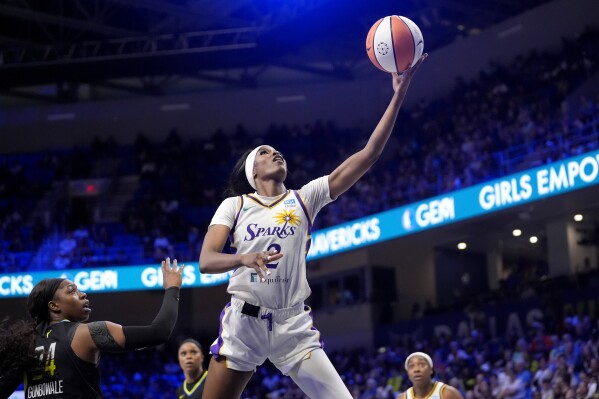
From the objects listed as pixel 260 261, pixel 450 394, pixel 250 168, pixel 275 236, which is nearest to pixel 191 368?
pixel 450 394

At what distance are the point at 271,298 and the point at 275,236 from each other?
0.37 metres

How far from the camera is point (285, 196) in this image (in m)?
5.44

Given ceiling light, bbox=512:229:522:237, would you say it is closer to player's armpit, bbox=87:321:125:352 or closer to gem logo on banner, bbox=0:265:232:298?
gem logo on banner, bbox=0:265:232:298

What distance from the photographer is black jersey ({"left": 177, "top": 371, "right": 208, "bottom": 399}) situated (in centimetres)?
795

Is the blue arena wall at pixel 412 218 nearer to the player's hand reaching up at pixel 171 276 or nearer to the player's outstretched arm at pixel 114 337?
the player's hand reaching up at pixel 171 276

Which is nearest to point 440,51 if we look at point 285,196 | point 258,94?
point 258,94

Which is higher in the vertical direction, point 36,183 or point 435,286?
point 36,183

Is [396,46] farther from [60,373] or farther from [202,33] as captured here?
[202,33]

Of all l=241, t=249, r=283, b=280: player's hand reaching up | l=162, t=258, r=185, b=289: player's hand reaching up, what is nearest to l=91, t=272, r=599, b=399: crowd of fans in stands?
l=241, t=249, r=283, b=280: player's hand reaching up

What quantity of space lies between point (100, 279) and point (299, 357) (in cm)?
1996

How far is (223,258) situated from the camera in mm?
4867

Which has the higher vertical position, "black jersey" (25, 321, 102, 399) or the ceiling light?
the ceiling light

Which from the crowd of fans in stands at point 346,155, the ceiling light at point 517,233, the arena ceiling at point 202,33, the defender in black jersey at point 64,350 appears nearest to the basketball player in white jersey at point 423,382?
the defender in black jersey at point 64,350

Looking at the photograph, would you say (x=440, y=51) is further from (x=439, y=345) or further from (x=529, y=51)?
(x=439, y=345)
